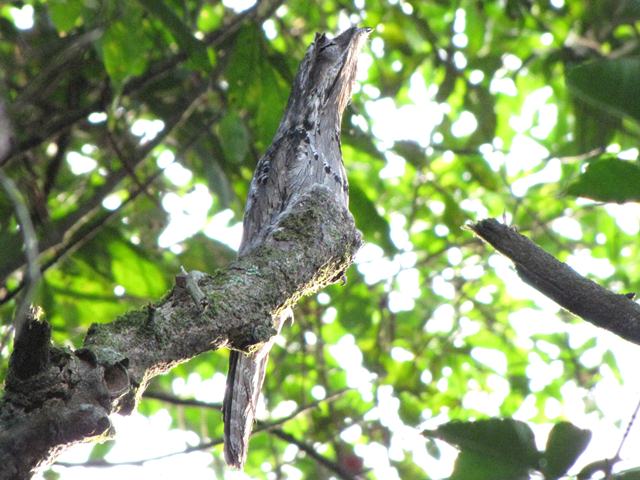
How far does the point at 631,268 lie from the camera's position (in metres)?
5.88

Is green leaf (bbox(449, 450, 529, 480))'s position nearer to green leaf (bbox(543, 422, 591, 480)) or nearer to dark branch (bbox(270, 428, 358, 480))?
green leaf (bbox(543, 422, 591, 480))

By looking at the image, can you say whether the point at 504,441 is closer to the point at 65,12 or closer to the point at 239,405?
the point at 239,405

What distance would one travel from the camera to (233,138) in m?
3.78

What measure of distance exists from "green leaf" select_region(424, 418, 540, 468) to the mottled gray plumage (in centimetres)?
77

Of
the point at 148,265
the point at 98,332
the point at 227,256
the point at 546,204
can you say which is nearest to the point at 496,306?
the point at 546,204

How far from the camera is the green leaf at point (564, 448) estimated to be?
62.4 inches

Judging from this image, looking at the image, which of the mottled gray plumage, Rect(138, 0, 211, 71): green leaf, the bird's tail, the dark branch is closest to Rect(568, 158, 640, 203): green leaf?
the mottled gray plumage

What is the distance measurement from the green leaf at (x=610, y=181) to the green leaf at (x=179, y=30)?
1591mm

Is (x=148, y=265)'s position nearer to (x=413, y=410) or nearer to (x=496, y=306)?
(x=413, y=410)

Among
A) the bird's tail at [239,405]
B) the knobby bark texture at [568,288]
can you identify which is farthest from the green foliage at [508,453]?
the bird's tail at [239,405]

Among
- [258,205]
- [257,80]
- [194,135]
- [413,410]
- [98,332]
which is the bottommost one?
[98,332]

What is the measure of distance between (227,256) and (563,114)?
272 cm

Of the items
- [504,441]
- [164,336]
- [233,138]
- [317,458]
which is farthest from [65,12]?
[504,441]

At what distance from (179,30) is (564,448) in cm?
200
